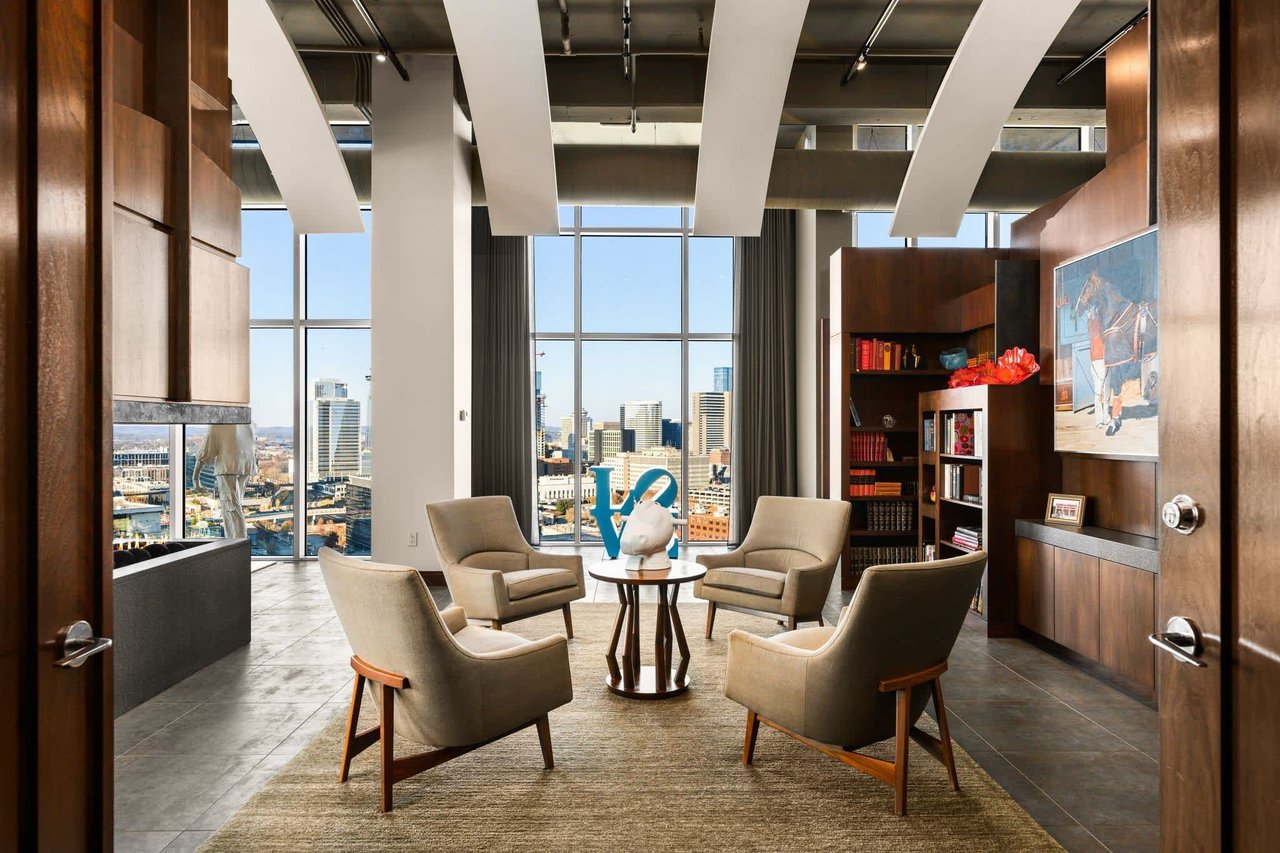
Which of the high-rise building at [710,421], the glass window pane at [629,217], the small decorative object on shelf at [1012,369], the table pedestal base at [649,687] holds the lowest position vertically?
the table pedestal base at [649,687]

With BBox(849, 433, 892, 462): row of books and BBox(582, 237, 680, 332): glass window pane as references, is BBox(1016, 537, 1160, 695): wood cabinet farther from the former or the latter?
BBox(582, 237, 680, 332): glass window pane

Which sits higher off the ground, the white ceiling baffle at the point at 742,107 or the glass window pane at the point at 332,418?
the white ceiling baffle at the point at 742,107

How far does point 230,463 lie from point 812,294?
20.2 feet

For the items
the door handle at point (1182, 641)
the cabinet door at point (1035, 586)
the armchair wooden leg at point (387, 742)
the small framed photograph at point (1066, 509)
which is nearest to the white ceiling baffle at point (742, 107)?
the small framed photograph at point (1066, 509)

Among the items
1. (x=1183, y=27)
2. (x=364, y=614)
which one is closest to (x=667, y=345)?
(x=364, y=614)

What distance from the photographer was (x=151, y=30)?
3.52 meters

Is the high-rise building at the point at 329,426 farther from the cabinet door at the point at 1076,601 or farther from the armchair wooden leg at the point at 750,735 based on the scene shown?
the cabinet door at the point at 1076,601

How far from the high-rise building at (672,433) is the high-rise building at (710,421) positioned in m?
0.13

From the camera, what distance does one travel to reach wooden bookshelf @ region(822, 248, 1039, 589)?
252 inches

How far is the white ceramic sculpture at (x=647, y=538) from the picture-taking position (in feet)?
13.5

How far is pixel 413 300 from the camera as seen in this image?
21.0ft

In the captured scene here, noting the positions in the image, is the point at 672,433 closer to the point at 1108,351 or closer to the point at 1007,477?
the point at 1007,477

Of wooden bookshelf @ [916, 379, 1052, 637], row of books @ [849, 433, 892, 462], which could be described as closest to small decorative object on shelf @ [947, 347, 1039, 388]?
wooden bookshelf @ [916, 379, 1052, 637]

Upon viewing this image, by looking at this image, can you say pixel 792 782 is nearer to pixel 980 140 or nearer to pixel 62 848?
pixel 62 848
